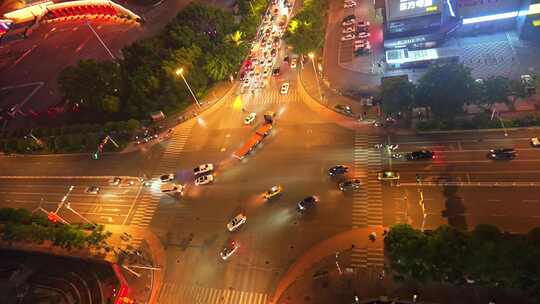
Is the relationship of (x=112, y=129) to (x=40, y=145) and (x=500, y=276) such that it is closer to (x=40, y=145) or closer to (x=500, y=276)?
(x=40, y=145)

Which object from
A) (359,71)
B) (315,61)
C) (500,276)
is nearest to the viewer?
(500,276)

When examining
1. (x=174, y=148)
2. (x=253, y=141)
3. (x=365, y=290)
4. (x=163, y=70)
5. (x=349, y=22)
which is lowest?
(x=365, y=290)

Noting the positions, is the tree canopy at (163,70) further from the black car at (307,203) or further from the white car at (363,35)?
the black car at (307,203)

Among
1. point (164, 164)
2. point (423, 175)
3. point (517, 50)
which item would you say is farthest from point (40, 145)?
point (517, 50)

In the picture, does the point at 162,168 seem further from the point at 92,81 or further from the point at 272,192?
the point at 92,81

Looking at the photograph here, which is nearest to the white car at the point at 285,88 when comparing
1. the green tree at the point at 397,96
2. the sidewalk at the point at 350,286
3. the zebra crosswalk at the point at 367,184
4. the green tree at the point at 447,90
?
the zebra crosswalk at the point at 367,184

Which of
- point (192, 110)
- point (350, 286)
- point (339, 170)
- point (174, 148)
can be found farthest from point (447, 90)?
point (174, 148)

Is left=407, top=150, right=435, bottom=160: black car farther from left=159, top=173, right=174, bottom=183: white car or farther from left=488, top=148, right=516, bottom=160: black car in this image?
left=159, top=173, right=174, bottom=183: white car
